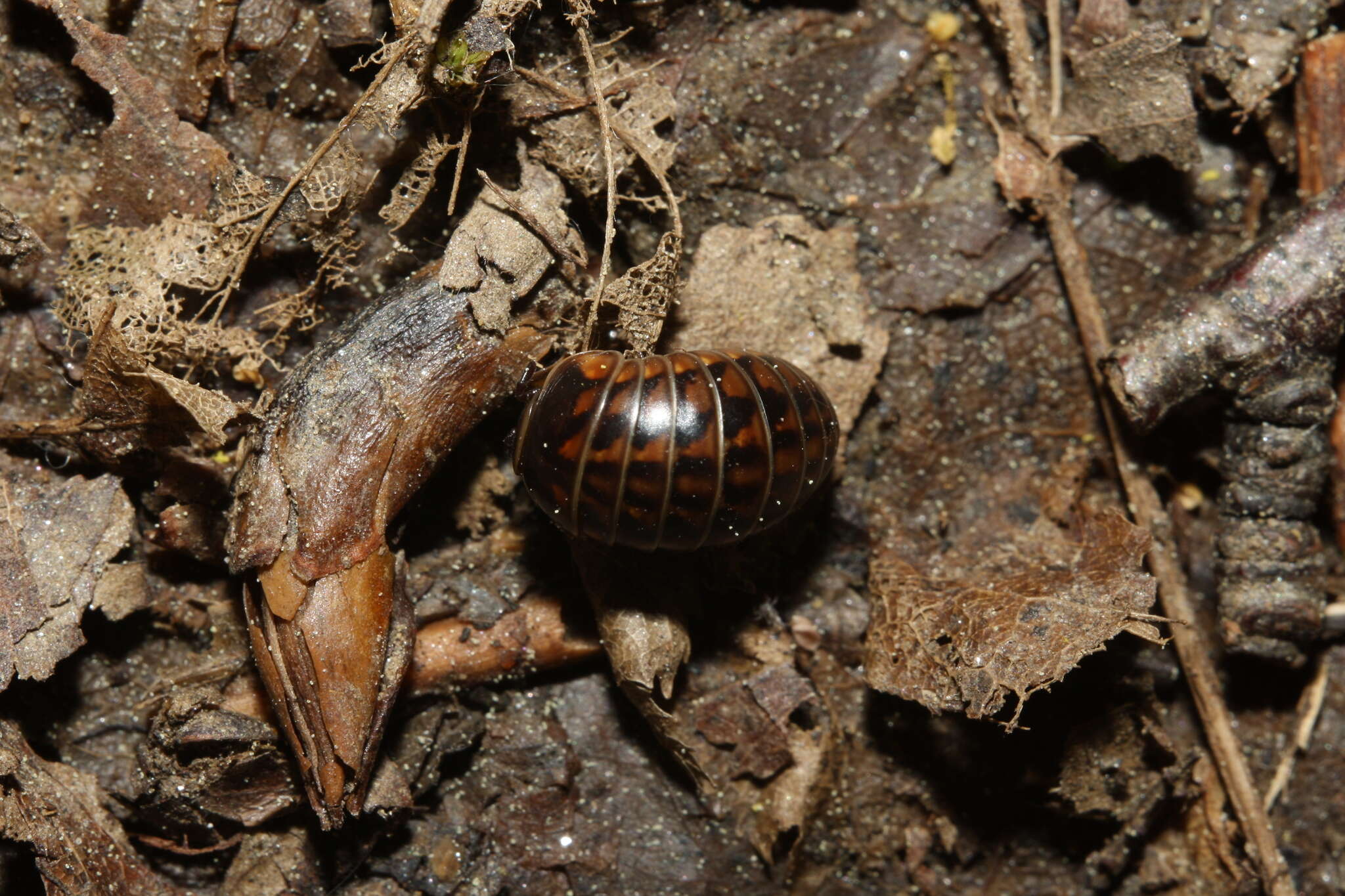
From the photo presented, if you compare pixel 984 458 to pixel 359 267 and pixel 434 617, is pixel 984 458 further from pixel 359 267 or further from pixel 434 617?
pixel 359 267

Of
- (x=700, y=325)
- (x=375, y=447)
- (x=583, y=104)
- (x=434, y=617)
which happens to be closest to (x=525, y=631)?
(x=434, y=617)

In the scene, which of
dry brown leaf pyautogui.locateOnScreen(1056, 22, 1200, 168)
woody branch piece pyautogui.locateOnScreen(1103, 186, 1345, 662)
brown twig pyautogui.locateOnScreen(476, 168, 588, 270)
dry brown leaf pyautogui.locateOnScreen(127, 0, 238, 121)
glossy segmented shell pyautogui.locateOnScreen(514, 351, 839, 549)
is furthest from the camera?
dry brown leaf pyautogui.locateOnScreen(1056, 22, 1200, 168)

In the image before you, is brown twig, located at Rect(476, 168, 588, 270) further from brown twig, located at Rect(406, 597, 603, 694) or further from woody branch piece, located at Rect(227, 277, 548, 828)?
brown twig, located at Rect(406, 597, 603, 694)

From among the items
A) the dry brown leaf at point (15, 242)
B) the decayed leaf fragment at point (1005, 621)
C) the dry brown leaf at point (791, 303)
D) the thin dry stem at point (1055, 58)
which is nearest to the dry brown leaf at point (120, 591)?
the dry brown leaf at point (15, 242)

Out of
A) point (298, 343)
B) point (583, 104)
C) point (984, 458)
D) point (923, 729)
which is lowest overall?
point (923, 729)

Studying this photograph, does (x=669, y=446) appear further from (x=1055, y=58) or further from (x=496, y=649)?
(x=1055, y=58)

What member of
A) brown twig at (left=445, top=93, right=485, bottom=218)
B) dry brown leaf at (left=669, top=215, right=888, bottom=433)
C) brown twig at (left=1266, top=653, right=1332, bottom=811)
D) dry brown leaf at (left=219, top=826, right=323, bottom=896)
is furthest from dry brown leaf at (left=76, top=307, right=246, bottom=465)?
brown twig at (left=1266, top=653, right=1332, bottom=811)

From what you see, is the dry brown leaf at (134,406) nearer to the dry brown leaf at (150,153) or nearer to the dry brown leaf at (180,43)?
the dry brown leaf at (150,153)
